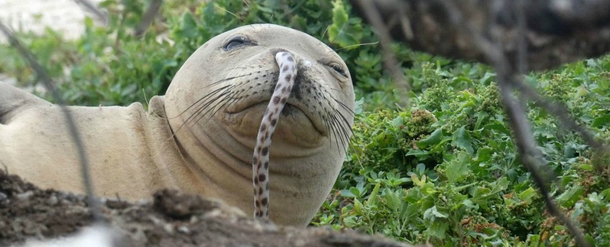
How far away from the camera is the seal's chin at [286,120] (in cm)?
449

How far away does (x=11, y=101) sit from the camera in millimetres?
5199

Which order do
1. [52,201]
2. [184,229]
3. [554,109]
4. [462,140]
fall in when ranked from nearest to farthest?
[554,109], [184,229], [52,201], [462,140]

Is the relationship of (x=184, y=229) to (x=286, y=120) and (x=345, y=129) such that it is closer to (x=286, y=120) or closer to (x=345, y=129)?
(x=286, y=120)

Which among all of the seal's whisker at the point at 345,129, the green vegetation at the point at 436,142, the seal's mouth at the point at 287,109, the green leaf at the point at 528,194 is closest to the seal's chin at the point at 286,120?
the seal's mouth at the point at 287,109

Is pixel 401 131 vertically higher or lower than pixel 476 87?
lower

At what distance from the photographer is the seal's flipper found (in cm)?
513

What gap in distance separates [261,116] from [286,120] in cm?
11

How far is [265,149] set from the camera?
14.1ft

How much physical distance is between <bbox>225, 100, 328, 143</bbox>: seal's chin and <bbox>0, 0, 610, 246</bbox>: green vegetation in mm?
520

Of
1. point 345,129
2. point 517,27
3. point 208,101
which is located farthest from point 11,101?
point 517,27

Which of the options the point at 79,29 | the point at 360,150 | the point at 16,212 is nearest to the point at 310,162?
the point at 360,150

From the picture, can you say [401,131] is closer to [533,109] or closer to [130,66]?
[533,109]

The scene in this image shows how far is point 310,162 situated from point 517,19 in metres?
2.55

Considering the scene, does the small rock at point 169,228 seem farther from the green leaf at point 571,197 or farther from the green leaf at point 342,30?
the green leaf at point 342,30
